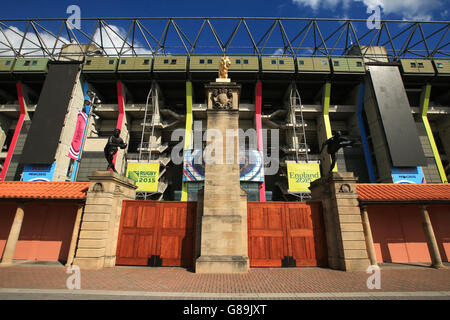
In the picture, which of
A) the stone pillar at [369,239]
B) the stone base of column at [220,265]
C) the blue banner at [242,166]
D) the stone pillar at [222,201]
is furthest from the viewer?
the blue banner at [242,166]

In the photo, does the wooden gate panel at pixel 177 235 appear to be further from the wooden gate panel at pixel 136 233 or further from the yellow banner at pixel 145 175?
the yellow banner at pixel 145 175

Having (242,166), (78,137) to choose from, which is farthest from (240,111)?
(78,137)

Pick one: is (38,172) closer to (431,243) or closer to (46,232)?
(46,232)

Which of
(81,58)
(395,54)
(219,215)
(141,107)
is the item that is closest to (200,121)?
(141,107)

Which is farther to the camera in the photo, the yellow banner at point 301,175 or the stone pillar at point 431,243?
the yellow banner at point 301,175

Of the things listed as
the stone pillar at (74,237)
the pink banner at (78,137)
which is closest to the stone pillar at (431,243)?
the stone pillar at (74,237)

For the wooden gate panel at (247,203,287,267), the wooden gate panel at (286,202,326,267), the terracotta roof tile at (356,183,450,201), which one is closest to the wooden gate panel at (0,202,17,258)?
the wooden gate panel at (247,203,287,267)

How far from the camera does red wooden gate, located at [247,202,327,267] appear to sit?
→ 9.97m

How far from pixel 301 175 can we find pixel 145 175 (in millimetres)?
21472

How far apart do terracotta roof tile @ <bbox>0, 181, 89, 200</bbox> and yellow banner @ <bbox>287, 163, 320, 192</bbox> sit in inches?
917

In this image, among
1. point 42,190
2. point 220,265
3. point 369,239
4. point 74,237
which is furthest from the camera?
point 42,190

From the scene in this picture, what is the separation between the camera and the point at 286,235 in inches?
402

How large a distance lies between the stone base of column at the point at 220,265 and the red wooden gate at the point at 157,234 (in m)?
1.67

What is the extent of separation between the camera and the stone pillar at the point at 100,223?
906 cm
